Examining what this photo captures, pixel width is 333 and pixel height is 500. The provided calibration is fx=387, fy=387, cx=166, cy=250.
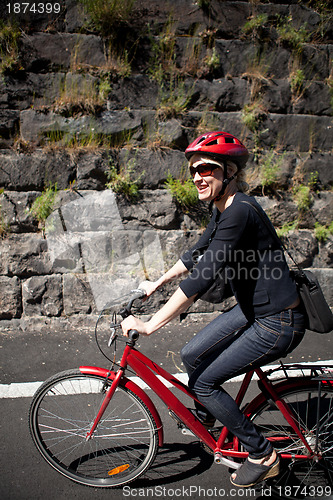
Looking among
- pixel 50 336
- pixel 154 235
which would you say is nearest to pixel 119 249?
pixel 154 235

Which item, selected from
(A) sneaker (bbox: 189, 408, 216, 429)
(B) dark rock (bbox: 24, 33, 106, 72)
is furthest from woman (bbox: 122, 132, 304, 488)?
(B) dark rock (bbox: 24, 33, 106, 72)

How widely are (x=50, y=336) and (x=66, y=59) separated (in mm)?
3960

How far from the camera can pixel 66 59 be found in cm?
567

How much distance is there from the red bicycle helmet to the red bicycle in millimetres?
1022

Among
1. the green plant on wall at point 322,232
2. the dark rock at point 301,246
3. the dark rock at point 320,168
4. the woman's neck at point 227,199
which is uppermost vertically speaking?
the woman's neck at point 227,199

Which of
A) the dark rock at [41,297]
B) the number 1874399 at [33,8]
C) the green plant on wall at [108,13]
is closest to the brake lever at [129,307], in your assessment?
the dark rock at [41,297]

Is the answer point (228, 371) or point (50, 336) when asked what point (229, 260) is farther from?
point (50, 336)

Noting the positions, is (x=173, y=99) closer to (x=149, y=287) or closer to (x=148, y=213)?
(x=148, y=213)

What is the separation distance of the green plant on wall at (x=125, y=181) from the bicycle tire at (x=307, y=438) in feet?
11.7

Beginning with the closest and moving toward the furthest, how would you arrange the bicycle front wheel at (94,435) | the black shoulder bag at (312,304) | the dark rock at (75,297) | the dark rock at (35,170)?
1. the black shoulder bag at (312,304)
2. the bicycle front wheel at (94,435)
3. the dark rock at (75,297)
4. the dark rock at (35,170)

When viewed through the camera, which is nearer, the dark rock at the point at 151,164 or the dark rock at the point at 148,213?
the dark rock at the point at 148,213

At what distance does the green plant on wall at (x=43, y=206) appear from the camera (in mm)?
5195

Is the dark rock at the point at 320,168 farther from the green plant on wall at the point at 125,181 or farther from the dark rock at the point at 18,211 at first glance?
the dark rock at the point at 18,211

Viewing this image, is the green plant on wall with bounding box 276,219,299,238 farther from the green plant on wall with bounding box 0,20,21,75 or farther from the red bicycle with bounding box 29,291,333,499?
the green plant on wall with bounding box 0,20,21,75
